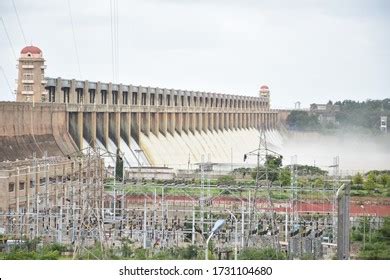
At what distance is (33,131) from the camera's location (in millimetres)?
11023

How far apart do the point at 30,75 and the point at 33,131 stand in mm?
1392

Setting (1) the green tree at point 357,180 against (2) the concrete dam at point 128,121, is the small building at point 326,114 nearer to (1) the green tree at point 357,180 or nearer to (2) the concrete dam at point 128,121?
(2) the concrete dam at point 128,121

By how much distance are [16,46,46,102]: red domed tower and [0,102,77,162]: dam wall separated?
365mm

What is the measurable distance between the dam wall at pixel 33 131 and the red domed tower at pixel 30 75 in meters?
0.37

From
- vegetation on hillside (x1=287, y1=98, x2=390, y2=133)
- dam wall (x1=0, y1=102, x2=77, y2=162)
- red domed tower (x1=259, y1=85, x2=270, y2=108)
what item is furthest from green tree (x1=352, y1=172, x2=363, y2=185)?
red domed tower (x1=259, y1=85, x2=270, y2=108)

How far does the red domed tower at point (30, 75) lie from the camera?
12.1 meters

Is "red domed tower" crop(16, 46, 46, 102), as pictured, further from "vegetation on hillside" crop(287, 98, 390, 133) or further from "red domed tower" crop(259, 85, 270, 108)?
"red domed tower" crop(259, 85, 270, 108)

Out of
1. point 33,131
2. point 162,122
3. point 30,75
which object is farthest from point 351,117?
point 33,131

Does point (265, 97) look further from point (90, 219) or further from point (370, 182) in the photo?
point (90, 219)

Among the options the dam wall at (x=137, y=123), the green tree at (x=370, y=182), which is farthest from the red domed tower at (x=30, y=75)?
the green tree at (x=370, y=182)

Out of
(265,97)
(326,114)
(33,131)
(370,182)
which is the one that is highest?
(265,97)

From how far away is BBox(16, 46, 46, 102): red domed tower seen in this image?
12.1m

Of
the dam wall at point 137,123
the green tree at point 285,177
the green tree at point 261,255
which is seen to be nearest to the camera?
the green tree at point 261,255
